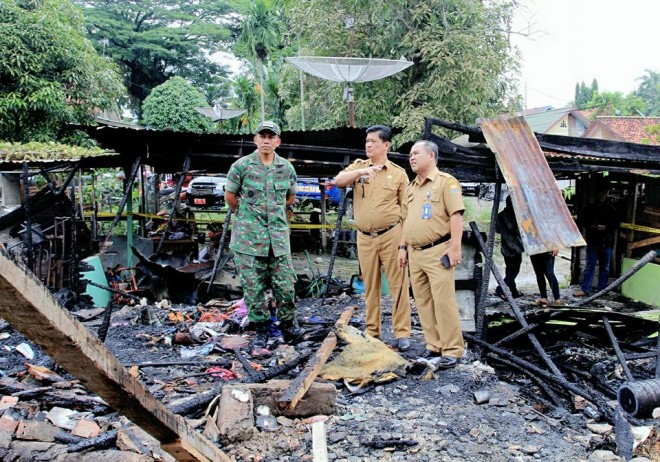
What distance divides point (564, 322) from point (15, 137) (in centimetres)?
1269

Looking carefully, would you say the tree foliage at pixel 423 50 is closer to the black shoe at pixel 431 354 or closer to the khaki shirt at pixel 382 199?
the khaki shirt at pixel 382 199

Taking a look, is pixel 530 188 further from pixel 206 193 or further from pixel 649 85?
pixel 649 85

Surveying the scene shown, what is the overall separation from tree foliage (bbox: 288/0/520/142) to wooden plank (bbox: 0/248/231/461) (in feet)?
40.1

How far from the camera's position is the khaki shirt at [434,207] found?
4.68m

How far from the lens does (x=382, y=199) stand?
5227 mm

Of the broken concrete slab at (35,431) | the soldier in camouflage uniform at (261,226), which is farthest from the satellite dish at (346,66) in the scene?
the broken concrete slab at (35,431)

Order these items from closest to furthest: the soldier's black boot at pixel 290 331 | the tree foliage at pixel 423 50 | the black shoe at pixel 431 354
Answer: the black shoe at pixel 431 354
the soldier's black boot at pixel 290 331
the tree foliage at pixel 423 50

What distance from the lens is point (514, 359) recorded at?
5.21 meters

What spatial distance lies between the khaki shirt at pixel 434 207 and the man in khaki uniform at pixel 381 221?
1.20 feet

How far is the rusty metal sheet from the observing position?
5.06 meters

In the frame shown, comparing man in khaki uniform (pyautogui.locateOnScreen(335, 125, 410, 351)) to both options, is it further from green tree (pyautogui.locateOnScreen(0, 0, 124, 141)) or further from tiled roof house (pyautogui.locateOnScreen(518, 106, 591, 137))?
tiled roof house (pyautogui.locateOnScreen(518, 106, 591, 137))

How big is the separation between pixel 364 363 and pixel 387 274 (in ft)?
3.33

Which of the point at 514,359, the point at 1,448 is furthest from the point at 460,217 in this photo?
the point at 1,448

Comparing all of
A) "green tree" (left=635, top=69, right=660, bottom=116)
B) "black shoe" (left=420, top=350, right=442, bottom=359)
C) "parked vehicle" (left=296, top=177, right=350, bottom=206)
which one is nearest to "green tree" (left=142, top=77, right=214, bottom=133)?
"parked vehicle" (left=296, top=177, right=350, bottom=206)
